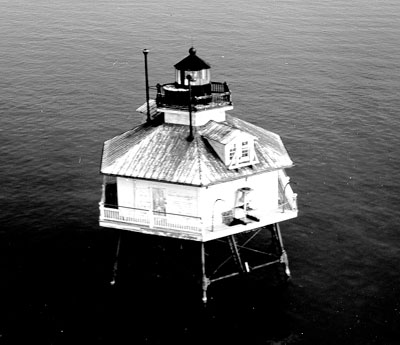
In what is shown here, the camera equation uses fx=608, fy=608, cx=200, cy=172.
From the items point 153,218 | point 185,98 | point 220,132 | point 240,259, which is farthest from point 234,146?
point 240,259

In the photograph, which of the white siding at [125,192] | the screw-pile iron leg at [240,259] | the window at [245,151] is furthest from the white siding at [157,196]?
the window at [245,151]

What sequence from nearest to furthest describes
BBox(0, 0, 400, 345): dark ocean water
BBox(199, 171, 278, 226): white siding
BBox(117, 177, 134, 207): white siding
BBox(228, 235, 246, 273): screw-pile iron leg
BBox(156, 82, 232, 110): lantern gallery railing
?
BBox(199, 171, 278, 226): white siding
BBox(117, 177, 134, 207): white siding
BBox(0, 0, 400, 345): dark ocean water
BBox(156, 82, 232, 110): lantern gallery railing
BBox(228, 235, 246, 273): screw-pile iron leg

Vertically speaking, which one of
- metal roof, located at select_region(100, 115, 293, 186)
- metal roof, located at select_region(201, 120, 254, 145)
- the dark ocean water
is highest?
metal roof, located at select_region(201, 120, 254, 145)

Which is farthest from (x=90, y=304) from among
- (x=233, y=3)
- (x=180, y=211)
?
(x=233, y=3)

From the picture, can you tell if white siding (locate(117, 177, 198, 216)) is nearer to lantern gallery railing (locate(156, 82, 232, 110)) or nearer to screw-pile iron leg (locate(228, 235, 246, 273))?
screw-pile iron leg (locate(228, 235, 246, 273))

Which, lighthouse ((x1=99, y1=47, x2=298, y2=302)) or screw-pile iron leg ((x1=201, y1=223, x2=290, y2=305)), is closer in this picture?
lighthouse ((x1=99, y1=47, x2=298, y2=302))

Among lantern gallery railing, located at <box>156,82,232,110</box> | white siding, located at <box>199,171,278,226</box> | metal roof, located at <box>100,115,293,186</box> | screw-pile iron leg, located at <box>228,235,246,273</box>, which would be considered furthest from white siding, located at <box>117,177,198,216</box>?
lantern gallery railing, located at <box>156,82,232,110</box>

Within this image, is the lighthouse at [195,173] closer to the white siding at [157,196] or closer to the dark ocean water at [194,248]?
the white siding at [157,196]
